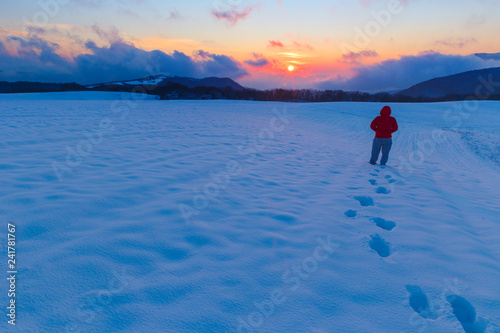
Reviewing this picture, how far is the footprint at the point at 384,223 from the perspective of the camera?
3831 mm

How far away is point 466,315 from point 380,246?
1.10m

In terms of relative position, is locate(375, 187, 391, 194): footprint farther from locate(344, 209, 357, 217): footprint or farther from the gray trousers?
the gray trousers

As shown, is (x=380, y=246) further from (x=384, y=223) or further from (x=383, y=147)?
(x=383, y=147)

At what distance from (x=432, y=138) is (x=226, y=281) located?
1647 cm

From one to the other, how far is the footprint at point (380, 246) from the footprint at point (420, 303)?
0.58 meters

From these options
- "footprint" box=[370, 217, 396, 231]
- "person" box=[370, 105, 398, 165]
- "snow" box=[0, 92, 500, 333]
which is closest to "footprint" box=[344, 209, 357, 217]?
"snow" box=[0, 92, 500, 333]

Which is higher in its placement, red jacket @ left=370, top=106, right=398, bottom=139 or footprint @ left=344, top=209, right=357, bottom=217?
red jacket @ left=370, top=106, right=398, bottom=139

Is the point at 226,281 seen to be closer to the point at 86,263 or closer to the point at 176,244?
the point at 176,244

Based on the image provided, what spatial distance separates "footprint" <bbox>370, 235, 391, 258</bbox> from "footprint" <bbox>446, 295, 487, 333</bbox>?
759 mm

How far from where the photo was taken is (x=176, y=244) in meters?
2.85

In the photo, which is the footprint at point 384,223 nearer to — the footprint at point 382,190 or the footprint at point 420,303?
the footprint at point 420,303

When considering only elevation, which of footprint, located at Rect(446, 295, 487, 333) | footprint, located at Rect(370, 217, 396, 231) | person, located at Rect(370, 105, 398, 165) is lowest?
footprint, located at Rect(370, 217, 396, 231)

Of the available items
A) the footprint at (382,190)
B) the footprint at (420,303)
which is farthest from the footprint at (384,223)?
the footprint at (382,190)

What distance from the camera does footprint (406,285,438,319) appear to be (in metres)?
2.21
